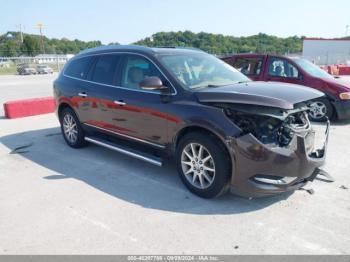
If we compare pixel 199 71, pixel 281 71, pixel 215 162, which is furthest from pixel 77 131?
pixel 281 71

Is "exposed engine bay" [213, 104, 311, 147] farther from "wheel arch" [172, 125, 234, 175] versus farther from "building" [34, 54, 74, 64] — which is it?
"building" [34, 54, 74, 64]

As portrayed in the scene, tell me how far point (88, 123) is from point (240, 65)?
16.7 ft

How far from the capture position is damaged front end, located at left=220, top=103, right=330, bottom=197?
139 inches

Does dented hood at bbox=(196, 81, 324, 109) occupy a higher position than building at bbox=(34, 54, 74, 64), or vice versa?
building at bbox=(34, 54, 74, 64)

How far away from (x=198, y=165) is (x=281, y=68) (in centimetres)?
567

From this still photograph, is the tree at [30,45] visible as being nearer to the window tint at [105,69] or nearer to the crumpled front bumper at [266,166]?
the window tint at [105,69]

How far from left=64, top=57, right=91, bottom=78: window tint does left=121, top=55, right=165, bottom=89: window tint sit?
1205 millimetres

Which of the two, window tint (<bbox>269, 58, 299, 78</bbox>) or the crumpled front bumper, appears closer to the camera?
the crumpled front bumper

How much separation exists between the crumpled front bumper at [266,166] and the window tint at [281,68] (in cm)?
530

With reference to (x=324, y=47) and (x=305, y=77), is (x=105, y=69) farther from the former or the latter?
(x=324, y=47)

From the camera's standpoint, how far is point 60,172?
5051 mm

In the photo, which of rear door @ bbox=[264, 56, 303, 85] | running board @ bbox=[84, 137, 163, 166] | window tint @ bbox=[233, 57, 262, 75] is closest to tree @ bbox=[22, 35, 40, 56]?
window tint @ bbox=[233, 57, 262, 75]

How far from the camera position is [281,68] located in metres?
8.68

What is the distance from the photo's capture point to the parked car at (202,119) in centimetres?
360
